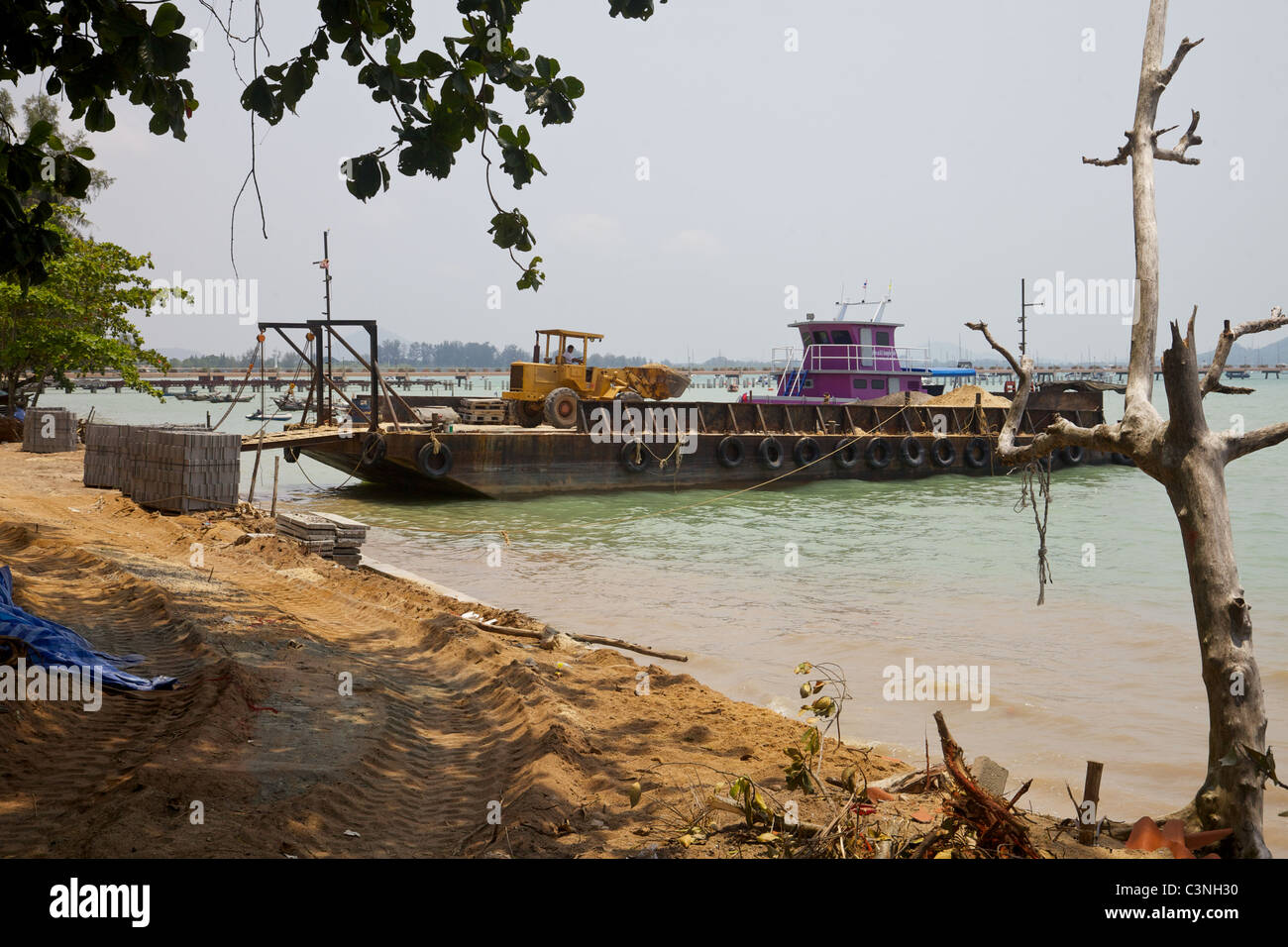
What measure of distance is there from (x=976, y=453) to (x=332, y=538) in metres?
23.6

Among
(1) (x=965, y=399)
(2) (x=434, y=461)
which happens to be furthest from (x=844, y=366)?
(2) (x=434, y=461)

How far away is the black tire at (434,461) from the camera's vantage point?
71.7 ft

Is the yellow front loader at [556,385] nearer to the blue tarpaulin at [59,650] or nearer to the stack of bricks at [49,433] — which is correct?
the stack of bricks at [49,433]

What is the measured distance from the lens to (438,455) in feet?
72.2

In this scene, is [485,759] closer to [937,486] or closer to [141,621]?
[141,621]

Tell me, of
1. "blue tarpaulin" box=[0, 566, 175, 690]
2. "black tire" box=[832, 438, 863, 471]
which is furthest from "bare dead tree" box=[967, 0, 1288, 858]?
"black tire" box=[832, 438, 863, 471]

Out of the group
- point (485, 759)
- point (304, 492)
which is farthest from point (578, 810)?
point (304, 492)

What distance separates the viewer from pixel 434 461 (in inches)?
865

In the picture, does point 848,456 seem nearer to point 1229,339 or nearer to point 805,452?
point 805,452

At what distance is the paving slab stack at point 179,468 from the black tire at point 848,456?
731 inches

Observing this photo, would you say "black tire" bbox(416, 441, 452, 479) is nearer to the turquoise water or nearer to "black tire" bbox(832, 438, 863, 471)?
the turquoise water

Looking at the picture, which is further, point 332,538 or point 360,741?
point 332,538
